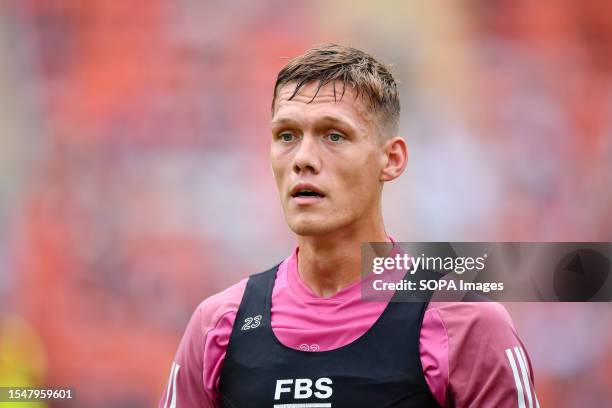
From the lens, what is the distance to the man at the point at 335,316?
8.40 feet

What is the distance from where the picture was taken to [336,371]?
2.63 m

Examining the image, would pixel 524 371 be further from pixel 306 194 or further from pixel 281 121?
pixel 281 121

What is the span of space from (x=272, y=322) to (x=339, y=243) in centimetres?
33

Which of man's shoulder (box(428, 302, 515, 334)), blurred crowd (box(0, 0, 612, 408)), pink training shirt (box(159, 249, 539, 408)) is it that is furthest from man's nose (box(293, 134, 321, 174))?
blurred crowd (box(0, 0, 612, 408))

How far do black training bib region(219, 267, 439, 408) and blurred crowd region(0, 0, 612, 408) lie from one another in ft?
9.10

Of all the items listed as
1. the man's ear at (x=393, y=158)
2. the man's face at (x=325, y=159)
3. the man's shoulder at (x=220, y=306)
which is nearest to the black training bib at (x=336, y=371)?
the man's shoulder at (x=220, y=306)

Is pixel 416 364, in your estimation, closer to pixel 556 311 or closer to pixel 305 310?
pixel 305 310

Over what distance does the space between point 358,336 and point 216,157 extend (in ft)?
10.4

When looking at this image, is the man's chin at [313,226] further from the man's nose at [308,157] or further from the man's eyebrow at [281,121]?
the man's eyebrow at [281,121]

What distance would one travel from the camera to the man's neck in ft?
9.27

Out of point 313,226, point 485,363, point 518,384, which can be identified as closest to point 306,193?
point 313,226

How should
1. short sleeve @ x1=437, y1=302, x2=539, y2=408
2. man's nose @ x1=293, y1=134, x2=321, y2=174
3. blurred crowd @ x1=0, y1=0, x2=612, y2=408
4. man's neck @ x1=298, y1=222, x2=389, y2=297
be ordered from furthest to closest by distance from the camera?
blurred crowd @ x1=0, y1=0, x2=612, y2=408 < man's neck @ x1=298, y1=222, x2=389, y2=297 < man's nose @ x1=293, y1=134, x2=321, y2=174 < short sleeve @ x1=437, y1=302, x2=539, y2=408

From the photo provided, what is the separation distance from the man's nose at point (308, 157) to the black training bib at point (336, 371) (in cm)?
49

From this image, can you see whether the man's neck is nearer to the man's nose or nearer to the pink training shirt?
the pink training shirt
